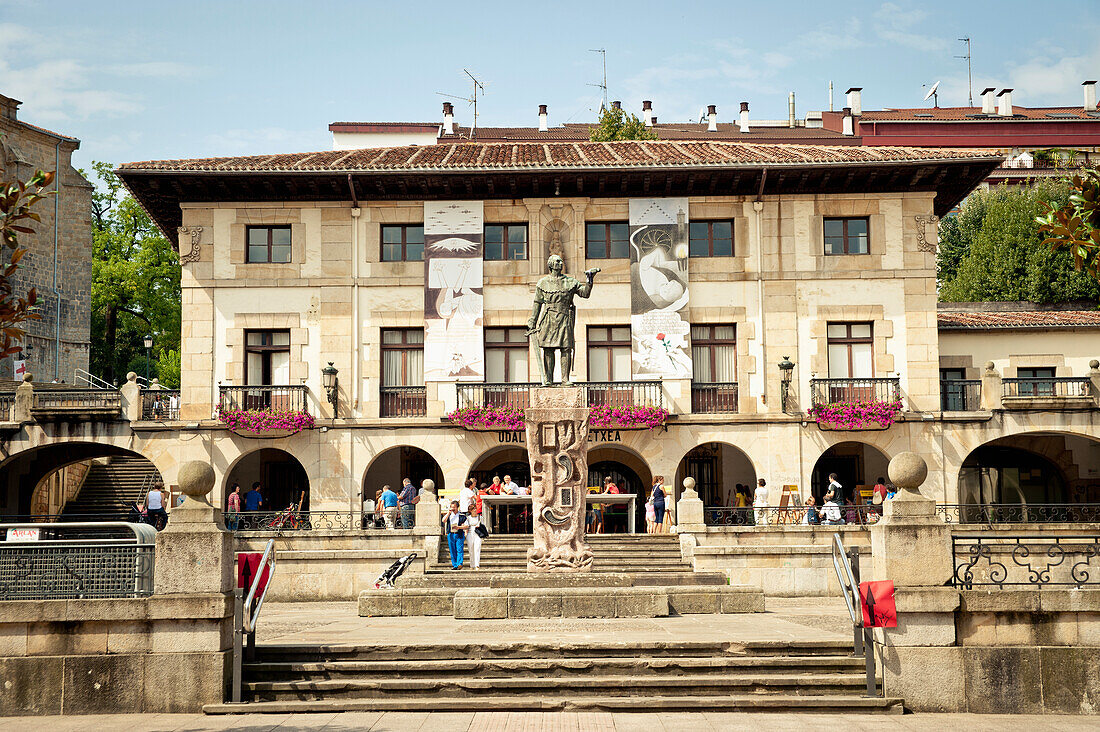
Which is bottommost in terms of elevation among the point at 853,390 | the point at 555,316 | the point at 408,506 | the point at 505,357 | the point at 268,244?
the point at 408,506

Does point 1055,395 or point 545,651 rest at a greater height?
point 1055,395

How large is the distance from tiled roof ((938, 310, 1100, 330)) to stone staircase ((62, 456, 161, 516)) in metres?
24.9

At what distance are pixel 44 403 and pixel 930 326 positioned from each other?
23702 mm

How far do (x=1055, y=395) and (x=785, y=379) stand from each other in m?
7.00

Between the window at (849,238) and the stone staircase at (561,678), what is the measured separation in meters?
19.7

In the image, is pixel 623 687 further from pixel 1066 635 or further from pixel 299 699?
pixel 1066 635

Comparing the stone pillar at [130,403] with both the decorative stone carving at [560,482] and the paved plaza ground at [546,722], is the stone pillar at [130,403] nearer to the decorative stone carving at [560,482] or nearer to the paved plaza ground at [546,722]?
the decorative stone carving at [560,482]

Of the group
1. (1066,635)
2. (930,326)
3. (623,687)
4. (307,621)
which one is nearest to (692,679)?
(623,687)

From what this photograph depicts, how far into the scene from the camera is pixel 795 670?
444 inches

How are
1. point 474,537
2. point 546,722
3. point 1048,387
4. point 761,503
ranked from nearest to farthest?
1. point 546,722
2. point 474,537
3. point 761,503
4. point 1048,387

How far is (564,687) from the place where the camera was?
11.1 metres

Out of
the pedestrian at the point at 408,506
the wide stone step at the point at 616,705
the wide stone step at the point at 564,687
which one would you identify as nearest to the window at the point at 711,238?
the pedestrian at the point at 408,506

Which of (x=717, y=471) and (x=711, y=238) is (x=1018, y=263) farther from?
(x=717, y=471)

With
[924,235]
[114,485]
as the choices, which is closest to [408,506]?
[114,485]
